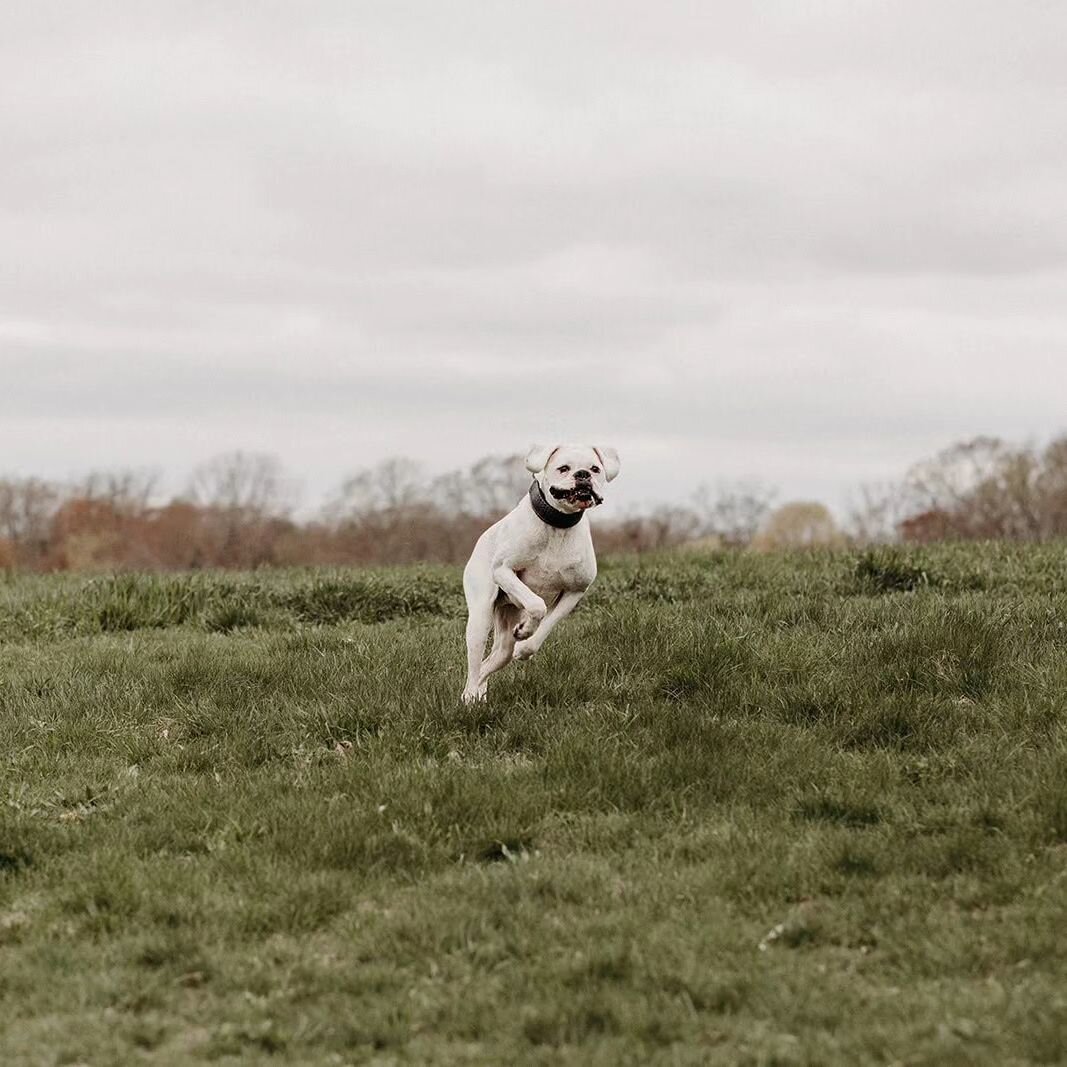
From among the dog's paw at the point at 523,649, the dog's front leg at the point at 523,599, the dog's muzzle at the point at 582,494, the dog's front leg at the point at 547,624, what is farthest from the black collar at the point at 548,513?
the dog's paw at the point at 523,649

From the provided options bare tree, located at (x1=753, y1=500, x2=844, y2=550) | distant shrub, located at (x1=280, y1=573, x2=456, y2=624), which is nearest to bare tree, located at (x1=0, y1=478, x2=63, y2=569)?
bare tree, located at (x1=753, y1=500, x2=844, y2=550)

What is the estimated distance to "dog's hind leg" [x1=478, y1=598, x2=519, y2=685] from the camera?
876 cm

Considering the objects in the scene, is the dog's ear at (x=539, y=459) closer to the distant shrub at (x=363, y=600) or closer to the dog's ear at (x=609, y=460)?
the dog's ear at (x=609, y=460)

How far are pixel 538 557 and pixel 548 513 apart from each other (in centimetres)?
32

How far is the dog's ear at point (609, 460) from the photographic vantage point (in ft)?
26.3

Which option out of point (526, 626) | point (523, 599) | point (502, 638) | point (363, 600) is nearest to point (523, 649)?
point (526, 626)

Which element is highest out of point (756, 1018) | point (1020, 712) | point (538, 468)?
point (538, 468)

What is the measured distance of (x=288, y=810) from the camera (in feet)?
24.1

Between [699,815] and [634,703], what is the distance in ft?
5.58

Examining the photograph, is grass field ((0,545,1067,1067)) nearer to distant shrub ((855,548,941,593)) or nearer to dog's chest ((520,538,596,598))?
dog's chest ((520,538,596,598))

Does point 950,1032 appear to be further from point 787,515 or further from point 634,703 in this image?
point 787,515

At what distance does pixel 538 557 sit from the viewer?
822cm

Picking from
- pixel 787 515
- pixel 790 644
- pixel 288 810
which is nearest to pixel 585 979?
pixel 288 810

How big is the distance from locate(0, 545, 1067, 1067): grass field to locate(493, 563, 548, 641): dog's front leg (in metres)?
0.66
